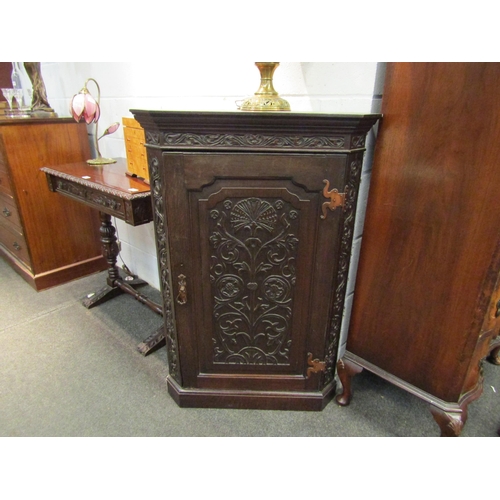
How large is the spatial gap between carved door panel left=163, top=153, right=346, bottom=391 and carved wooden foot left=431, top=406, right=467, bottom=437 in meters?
0.41

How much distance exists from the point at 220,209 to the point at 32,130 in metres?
1.59

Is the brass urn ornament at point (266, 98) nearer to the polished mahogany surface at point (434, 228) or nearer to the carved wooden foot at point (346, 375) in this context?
the polished mahogany surface at point (434, 228)

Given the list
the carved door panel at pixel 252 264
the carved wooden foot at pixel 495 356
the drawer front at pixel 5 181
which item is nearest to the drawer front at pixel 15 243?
the drawer front at pixel 5 181

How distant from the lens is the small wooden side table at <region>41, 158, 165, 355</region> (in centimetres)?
138

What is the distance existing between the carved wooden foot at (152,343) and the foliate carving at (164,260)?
341mm

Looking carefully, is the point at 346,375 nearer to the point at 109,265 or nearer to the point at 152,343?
the point at 152,343

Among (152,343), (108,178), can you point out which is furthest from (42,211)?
(152,343)

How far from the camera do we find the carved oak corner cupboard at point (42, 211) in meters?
1.95

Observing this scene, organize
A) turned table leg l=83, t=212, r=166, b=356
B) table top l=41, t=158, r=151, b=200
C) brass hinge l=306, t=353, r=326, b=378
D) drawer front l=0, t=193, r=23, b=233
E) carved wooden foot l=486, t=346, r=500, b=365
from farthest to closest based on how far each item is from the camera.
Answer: drawer front l=0, t=193, r=23, b=233
turned table leg l=83, t=212, r=166, b=356
carved wooden foot l=486, t=346, r=500, b=365
table top l=41, t=158, r=151, b=200
brass hinge l=306, t=353, r=326, b=378

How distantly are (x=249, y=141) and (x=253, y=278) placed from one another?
456 mm

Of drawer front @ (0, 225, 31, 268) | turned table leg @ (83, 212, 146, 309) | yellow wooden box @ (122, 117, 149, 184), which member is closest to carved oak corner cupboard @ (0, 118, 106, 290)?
drawer front @ (0, 225, 31, 268)

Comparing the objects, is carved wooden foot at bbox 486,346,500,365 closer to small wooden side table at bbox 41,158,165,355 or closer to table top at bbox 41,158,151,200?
small wooden side table at bbox 41,158,165,355

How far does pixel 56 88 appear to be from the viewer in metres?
2.37
